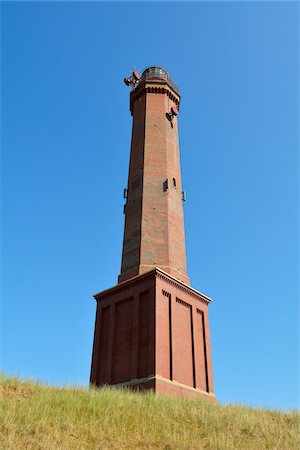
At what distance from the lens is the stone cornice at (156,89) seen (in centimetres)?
2683

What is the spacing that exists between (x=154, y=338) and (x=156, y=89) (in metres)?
16.0

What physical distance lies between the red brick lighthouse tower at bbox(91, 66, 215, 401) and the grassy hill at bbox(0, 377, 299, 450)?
11.2 ft

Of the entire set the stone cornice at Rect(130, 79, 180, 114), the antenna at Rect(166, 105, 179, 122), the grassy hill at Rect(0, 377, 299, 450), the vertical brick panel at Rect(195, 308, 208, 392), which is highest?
the stone cornice at Rect(130, 79, 180, 114)

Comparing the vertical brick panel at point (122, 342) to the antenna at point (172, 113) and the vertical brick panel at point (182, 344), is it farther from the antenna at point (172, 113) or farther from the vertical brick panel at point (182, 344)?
the antenna at point (172, 113)

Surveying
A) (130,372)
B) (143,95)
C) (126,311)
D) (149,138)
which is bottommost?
(130,372)

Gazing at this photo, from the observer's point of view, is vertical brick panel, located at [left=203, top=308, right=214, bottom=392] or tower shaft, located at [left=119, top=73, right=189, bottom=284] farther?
tower shaft, located at [left=119, top=73, right=189, bottom=284]

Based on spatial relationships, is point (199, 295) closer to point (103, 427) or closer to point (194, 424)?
point (194, 424)

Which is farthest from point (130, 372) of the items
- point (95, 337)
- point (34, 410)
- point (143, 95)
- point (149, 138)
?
point (143, 95)

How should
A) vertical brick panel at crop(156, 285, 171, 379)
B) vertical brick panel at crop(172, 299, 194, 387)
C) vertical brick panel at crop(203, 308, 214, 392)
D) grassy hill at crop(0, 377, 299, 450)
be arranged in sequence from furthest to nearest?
vertical brick panel at crop(203, 308, 214, 392) < vertical brick panel at crop(172, 299, 194, 387) < vertical brick panel at crop(156, 285, 171, 379) < grassy hill at crop(0, 377, 299, 450)

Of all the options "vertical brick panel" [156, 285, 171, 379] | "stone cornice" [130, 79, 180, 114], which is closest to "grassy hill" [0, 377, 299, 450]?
"vertical brick panel" [156, 285, 171, 379]

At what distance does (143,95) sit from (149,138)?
4143 mm

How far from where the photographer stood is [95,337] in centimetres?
2025

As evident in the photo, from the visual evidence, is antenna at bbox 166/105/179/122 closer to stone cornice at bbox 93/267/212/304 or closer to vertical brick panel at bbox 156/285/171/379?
stone cornice at bbox 93/267/212/304

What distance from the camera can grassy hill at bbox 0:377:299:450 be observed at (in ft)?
32.0
